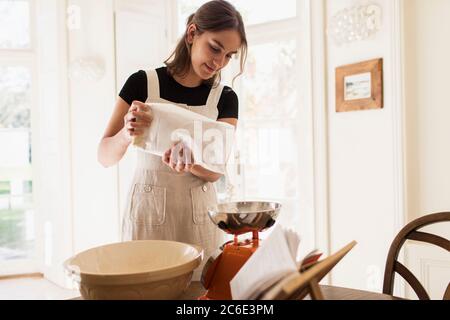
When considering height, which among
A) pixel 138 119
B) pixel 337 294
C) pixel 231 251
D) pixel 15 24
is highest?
pixel 15 24

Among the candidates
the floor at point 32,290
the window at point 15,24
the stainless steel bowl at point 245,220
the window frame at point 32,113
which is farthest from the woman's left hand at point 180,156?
the window at point 15,24

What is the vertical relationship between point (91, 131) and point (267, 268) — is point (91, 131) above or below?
above

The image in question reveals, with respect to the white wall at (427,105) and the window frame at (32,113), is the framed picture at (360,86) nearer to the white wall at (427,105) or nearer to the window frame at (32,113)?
the white wall at (427,105)

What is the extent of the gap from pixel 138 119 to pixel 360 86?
168 cm

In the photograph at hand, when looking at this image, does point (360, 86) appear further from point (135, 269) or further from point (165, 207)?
point (135, 269)

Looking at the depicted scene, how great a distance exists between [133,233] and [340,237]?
160 centimetres

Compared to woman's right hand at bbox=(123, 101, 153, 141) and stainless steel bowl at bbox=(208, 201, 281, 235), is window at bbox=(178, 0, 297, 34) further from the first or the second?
stainless steel bowl at bbox=(208, 201, 281, 235)

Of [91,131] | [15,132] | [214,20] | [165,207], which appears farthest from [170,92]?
[15,132]

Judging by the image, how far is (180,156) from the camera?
1.18m

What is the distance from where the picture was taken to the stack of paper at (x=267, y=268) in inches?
25.1

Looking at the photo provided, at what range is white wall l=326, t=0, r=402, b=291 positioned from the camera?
233 cm

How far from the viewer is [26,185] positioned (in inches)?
164

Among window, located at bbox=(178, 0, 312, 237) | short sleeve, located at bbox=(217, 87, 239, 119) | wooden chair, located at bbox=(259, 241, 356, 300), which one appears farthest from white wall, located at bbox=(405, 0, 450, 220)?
wooden chair, located at bbox=(259, 241, 356, 300)

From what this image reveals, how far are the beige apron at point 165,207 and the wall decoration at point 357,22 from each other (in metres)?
1.45
